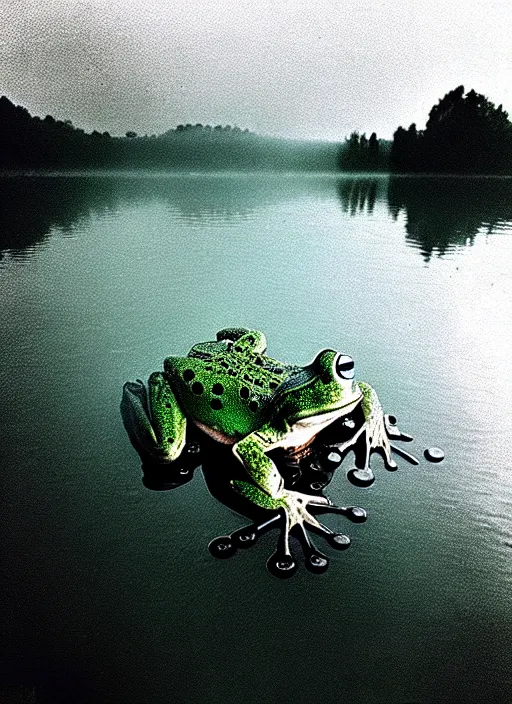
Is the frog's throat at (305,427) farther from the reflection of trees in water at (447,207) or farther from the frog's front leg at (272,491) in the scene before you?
the reflection of trees in water at (447,207)

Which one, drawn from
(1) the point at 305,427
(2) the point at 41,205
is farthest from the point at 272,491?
(2) the point at 41,205

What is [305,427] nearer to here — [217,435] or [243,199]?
[217,435]

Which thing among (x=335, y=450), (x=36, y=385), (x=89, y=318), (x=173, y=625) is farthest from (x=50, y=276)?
(x=173, y=625)

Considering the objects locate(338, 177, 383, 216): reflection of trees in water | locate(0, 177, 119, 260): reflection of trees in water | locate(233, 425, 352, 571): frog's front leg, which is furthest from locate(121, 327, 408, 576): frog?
locate(338, 177, 383, 216): reflection of trees in water

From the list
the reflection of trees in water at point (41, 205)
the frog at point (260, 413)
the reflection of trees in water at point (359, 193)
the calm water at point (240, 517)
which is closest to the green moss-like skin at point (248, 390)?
the frog at point (260, 413)

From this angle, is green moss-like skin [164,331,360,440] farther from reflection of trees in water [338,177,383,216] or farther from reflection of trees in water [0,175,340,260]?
reflection of trees in water [338,177,383,216]

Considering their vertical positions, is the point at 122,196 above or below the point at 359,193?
above

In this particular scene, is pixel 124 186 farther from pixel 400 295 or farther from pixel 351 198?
pixel 400 295
